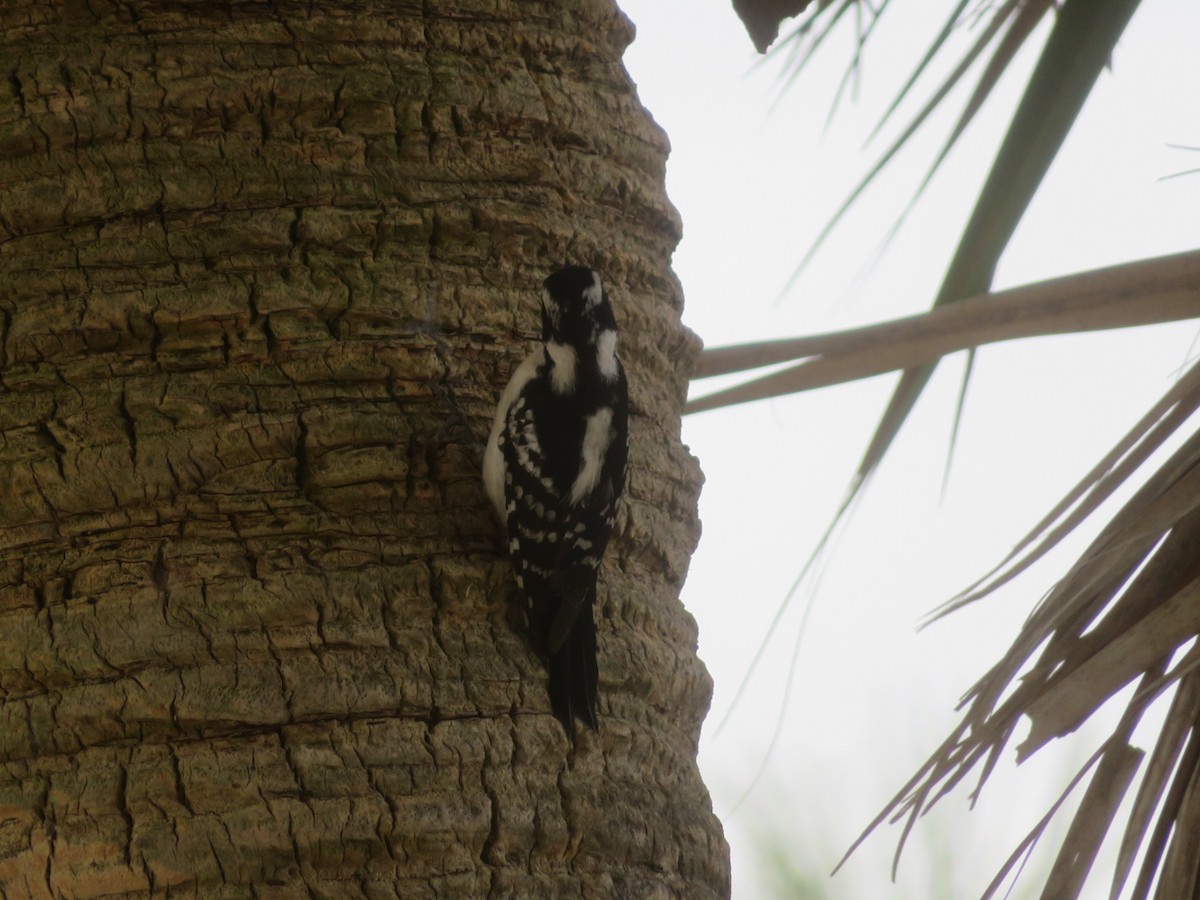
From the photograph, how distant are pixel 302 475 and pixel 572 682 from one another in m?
0.62

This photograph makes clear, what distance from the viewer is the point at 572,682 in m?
2.60

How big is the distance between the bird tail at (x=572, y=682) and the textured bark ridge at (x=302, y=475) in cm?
4

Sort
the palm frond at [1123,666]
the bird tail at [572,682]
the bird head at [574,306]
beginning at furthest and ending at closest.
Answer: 1. the bird head at [574,306]
2. the bird tail at [572,682]
3. the palm frond at [1123,666]

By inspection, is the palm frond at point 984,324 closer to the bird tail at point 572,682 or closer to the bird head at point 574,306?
the bird head at point 574,306

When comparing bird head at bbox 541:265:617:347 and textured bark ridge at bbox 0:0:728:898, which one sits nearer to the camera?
textured bark ridge at bbox 0:0:728:898

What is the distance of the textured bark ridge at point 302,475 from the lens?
2.38m

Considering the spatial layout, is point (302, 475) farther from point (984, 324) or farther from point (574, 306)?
point (984, 324)

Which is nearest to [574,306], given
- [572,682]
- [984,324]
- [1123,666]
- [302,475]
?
[302,475]

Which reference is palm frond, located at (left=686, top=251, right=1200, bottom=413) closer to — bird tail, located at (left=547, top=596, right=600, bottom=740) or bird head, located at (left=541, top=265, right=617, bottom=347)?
bird head, located at (left=541, top=265, right=617, bottom=347)

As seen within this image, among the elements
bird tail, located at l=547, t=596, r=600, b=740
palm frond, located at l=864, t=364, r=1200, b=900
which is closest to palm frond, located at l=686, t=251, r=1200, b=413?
palm frond, located at l=864, t=364, r=1200, b=900

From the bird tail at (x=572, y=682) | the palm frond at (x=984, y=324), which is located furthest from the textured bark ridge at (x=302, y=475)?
the palm frond at (x=984, y=324)

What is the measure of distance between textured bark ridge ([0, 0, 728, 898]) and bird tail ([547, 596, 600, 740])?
37 millimetres

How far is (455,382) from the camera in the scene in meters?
2.91

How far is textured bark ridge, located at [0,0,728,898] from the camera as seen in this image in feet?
7.82
